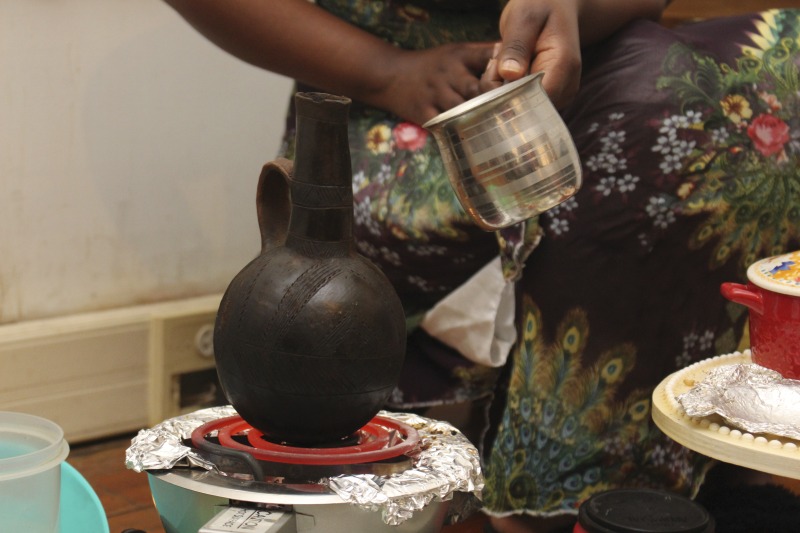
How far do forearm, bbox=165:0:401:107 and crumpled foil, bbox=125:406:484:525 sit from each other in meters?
0.52

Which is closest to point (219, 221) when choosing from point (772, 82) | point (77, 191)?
point (77, 191)

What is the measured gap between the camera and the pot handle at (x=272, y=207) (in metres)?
0.97

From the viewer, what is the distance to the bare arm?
1315 millimetres

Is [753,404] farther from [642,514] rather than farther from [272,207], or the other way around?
[272,207]

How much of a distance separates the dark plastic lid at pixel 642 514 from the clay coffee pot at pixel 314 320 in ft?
0.68

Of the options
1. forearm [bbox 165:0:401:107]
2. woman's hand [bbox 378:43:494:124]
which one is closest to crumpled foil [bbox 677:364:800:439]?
woman's hand [bbox 378:43:494:124]

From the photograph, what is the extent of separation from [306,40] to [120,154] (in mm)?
540

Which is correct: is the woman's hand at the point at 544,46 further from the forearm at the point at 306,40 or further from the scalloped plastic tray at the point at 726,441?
the scalloped plastic tray at the point at 726,441

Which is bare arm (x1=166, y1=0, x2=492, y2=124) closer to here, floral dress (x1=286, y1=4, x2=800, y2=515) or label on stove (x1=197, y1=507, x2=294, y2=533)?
floral dress (x1=286, y1=4, x2=800, y2=515)

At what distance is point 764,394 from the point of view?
960mm

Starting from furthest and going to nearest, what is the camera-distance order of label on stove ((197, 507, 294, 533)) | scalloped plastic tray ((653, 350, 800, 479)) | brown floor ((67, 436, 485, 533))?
brown floor ((67, 436, 485, 533)) → scalloped plastic tray ((653, 350, 800, 479)) → label on stove ((197, 507, 294, 533))

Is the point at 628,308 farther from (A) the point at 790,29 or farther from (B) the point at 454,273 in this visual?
(A) the point at 790,29

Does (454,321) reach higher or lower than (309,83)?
lower

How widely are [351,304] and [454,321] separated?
61 centimetres
